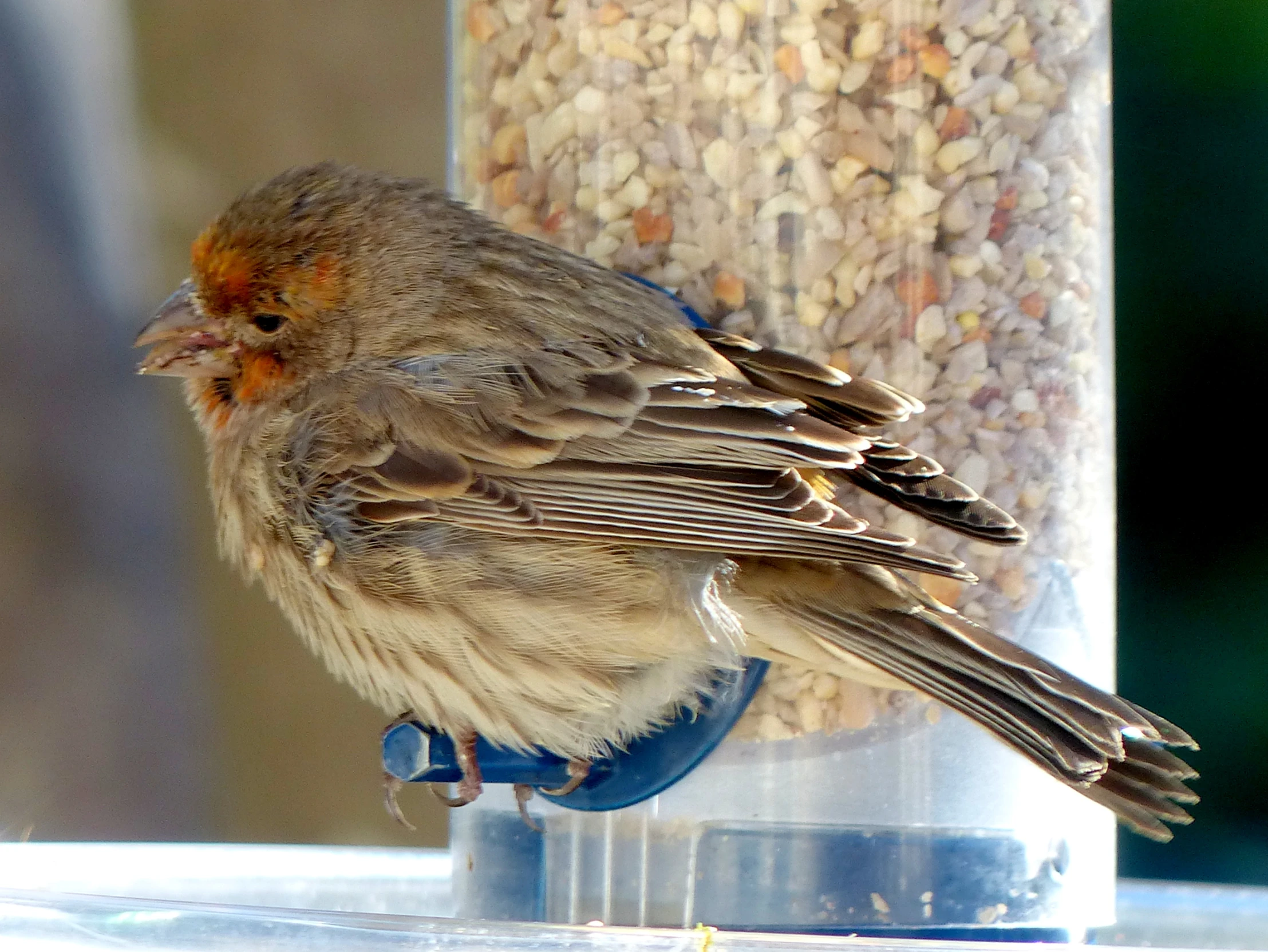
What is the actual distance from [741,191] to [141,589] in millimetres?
4392

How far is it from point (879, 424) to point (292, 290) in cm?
129

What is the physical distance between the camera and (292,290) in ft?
13.2

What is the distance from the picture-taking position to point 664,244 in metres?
3.82

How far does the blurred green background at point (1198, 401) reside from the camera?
5.38 m

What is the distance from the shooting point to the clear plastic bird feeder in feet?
11.9

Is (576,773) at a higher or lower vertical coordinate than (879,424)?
lower

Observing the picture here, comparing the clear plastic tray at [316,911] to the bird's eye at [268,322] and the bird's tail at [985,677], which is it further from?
the bird's eye at [268,322]

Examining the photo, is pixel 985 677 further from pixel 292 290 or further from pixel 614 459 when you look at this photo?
pixel 292 290

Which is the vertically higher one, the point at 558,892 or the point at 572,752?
the point at 572,752

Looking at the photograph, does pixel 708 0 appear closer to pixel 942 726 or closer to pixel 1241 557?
pixel 942 726

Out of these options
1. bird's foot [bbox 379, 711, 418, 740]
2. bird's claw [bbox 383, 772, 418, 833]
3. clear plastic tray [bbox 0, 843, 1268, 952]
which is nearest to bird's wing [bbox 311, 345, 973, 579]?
bird's foot [bbox 379, 711, 418, 740]

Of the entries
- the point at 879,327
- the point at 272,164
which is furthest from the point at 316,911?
the point at 272,164

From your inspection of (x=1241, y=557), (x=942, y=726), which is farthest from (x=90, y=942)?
(x=1241, y=557)

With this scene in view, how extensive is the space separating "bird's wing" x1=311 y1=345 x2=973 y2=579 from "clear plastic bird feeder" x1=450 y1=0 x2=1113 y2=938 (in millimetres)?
298
